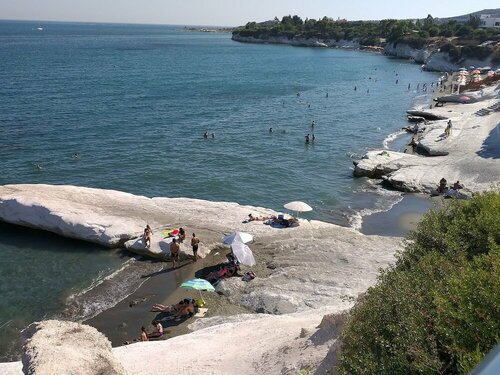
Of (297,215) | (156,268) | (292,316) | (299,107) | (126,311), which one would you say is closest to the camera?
(292,316)

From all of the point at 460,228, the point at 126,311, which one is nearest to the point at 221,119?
the point at 126,311

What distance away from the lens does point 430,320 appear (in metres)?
8.62

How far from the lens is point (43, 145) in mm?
47406

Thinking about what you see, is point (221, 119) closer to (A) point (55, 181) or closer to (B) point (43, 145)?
(B) point (43, 145)

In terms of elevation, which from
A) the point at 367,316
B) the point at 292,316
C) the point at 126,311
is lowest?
the point at 126,311

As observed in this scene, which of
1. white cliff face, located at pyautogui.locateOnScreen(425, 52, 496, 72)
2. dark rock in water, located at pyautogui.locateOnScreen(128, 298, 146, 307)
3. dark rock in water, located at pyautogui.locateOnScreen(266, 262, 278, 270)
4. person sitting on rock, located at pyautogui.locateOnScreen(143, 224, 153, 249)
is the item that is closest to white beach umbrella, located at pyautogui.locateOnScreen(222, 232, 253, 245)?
dark rock in water, located at pyautogui.locateOnScreen(266, 262, 278, 270)

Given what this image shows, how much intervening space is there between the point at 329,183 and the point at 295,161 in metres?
6.58

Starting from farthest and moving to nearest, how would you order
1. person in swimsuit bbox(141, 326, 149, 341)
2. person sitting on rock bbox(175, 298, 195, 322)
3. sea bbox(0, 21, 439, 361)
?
sea bbox(0, 21, 439, 361) → person sitting on rock bbox(175, 298, 195, 322) → person in swimsuit bbox(141, 326, 149, 341)

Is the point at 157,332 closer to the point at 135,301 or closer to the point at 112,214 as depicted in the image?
the point at 135,301

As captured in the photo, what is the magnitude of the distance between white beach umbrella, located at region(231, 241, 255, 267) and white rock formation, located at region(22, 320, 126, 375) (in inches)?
428

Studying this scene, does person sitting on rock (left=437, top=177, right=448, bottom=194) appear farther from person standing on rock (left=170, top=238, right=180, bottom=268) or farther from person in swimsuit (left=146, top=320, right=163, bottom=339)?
person in swimsuit (left=146, top=320, right=163, bottom=339)

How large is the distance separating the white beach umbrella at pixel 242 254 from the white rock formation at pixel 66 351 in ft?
35.7

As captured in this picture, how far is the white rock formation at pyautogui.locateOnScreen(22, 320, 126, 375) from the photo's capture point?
1135 cm

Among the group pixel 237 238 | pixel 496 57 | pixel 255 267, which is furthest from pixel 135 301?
pixel 496 57
